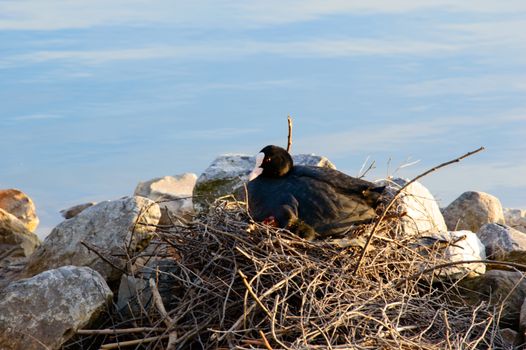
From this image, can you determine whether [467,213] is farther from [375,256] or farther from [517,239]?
[375,256]

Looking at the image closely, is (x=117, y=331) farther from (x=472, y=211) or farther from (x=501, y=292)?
(x=472, y=211)

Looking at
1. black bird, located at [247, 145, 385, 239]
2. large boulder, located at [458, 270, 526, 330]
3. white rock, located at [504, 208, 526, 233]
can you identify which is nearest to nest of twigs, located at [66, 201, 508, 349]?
black bird, located at [247, 145, 385, 239]

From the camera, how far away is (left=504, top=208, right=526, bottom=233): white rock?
1620cm

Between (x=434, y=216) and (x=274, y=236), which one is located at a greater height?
(x=274, y=236)

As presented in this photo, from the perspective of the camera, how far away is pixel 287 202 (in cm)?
849

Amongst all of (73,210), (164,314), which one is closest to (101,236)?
(164,314)

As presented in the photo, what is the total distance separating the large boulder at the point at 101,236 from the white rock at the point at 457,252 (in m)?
3.05

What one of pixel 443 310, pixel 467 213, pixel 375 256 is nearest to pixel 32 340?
pixel 375 256

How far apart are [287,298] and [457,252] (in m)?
2.60

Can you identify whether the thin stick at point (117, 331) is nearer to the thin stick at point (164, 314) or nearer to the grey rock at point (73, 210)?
the thin stick at point (164, 314)

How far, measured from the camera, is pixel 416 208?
10.2 metres

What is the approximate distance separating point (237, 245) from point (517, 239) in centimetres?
395

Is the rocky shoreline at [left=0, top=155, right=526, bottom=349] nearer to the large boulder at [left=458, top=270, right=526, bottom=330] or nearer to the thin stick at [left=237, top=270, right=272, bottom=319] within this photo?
the large boulder at [left=458, top=270, right=526, bottom=330]

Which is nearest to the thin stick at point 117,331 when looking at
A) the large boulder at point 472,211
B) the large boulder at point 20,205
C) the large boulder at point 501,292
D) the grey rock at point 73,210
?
the large boulder at point 501,292
